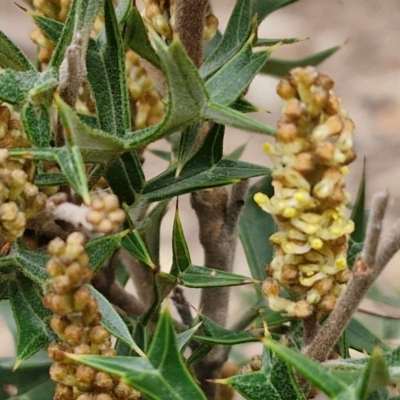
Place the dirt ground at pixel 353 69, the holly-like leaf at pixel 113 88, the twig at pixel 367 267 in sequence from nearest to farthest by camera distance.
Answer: the twig at pixel 367 267
the holly-like leaf at pixel 113 88
the dirt ground at pixel 353 69

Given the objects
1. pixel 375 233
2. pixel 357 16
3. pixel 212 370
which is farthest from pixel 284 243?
pixel 357 16

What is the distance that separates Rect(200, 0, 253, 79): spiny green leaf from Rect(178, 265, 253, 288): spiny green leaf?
13cm

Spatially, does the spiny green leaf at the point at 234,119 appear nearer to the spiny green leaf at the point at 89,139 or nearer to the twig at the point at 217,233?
the spiny green leaf at the point at 89,139

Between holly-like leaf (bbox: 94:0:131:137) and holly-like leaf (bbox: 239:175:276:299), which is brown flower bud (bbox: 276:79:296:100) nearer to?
holly-like leaf (bbox: 94:0:131:137)

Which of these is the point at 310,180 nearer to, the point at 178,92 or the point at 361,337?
the point at 178,92

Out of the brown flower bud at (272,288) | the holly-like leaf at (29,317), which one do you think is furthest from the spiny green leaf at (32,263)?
the brown flower bud at (272,288)

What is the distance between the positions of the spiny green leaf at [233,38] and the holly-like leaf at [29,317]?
0.18 m

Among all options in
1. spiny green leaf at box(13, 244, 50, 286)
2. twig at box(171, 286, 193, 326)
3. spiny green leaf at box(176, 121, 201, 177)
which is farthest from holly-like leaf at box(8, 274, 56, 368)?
twig at box(171, 286, 193, 326)

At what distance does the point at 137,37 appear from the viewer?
1.43ft

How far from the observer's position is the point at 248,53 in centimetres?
41

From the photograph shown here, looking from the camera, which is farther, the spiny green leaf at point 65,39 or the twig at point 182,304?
the twig at point 182,304

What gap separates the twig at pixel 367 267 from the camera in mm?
295

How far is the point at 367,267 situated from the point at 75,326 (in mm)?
138

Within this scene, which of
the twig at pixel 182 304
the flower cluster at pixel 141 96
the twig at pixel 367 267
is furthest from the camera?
the twig at pixel 182 304
